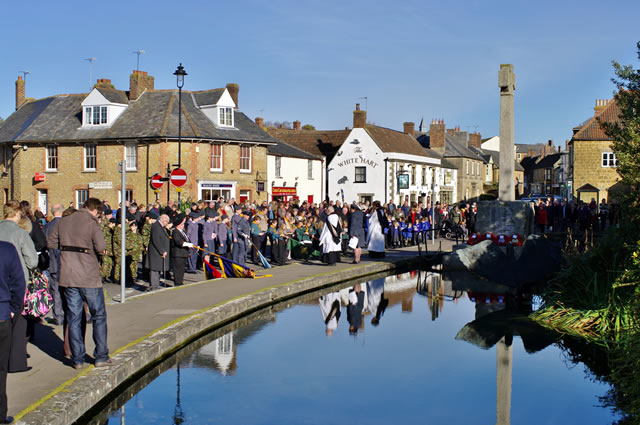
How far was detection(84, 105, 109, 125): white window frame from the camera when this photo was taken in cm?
3744

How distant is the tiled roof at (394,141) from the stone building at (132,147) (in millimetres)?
13166

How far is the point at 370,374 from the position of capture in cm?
875

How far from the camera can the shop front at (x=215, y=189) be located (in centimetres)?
3638

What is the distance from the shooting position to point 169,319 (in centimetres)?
1035

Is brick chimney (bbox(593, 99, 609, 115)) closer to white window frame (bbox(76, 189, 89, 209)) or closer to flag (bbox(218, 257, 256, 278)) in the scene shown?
white window frame (bbox(76, 189, 89, 209))

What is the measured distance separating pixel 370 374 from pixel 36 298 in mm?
4285

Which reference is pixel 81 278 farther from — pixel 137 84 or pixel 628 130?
pixel 137 84

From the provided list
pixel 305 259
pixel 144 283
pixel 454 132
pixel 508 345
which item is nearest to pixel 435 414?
pixel 508 345

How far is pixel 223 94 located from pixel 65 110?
9.82 m

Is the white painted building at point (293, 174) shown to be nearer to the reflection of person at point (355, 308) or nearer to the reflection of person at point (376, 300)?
the reflection of person at point (376, 300)

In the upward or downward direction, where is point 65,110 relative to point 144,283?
upward

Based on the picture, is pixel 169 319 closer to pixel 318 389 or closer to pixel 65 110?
pixel 318 389

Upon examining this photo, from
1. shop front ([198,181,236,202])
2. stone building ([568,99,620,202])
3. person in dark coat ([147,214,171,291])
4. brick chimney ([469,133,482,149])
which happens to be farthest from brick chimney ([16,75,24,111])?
brick chimney ([469,133,482,149])

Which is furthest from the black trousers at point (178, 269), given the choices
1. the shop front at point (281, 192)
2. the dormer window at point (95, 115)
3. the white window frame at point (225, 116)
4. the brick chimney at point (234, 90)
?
the brick chimney at point (234, 90)
